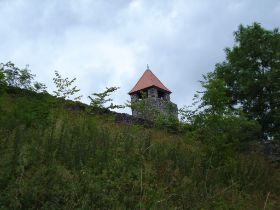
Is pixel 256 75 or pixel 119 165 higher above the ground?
pixel 256 75

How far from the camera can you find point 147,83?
4800cm

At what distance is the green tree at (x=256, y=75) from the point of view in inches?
904

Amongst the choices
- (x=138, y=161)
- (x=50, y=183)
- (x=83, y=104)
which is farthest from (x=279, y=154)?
(x=50, y=183)

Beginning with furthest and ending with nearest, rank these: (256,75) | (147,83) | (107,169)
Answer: (147,83)
(256,75)
(107,169)

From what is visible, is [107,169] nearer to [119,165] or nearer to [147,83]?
[119,165]

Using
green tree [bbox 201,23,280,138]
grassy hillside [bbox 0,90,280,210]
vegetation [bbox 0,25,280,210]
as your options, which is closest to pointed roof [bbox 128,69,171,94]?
green tree [bbox 201,23,280,138]

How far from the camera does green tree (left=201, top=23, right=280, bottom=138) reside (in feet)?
75.4

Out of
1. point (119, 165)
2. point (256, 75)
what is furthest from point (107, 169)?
point (256, 75)

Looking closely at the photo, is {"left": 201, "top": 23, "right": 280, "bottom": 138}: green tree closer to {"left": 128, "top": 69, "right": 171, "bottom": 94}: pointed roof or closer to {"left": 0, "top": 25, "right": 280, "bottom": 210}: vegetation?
{"left": 0, "top": 25, "right": 280, "bottom": 210}: vegetation

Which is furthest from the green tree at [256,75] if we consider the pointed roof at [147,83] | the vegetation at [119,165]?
the pointed roof at [147,83]

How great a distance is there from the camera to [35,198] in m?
5.64

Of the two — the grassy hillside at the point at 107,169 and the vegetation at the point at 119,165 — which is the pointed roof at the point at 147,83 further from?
the grassy hillside at the point at 107,169

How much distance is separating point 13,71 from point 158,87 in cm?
3245

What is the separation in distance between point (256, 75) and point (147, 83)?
25284mm
